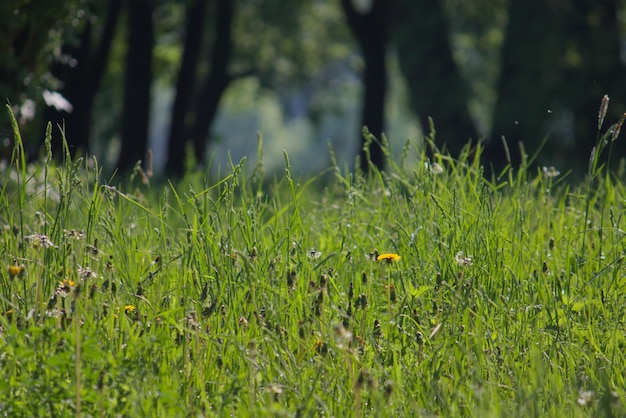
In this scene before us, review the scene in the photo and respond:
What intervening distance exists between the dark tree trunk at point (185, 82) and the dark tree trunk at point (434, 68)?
444 cm

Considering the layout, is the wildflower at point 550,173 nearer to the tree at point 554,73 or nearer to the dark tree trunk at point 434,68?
the tree at point 554,73

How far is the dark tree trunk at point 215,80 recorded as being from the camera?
66.6ft

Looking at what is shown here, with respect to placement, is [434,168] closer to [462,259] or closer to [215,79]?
[462,259]

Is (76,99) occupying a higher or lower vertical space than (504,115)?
higher

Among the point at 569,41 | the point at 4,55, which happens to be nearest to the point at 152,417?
the point at 4,55

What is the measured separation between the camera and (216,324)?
2.90 metres

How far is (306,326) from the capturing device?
2.84 m

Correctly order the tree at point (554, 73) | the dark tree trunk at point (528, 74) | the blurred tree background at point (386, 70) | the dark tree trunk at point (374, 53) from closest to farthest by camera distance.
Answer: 1. the blurred tree background at point (386, 70)
2. the tree at point (554, 73)
3. the dark tree trunk at point (528, 74)
4. the dark tree trunk at point (374, 53)

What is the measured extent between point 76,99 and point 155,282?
9340mm

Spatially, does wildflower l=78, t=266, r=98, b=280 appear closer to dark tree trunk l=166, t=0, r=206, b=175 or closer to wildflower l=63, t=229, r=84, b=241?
wildflower l=63, t=229, r=84, b=241

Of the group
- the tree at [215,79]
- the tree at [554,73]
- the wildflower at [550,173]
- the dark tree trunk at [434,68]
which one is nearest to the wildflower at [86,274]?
the wildflower at [550,173]

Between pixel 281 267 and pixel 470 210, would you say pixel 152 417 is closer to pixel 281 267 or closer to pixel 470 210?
pixel 281 267

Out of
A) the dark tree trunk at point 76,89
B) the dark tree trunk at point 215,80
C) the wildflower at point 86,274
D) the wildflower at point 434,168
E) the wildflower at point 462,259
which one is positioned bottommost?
the dark tree trunk at point 215,80

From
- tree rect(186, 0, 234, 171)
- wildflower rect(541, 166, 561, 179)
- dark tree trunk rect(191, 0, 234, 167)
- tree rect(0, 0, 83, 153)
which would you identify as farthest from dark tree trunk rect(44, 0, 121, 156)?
wildflower rect(541, 166, 561, 179)
